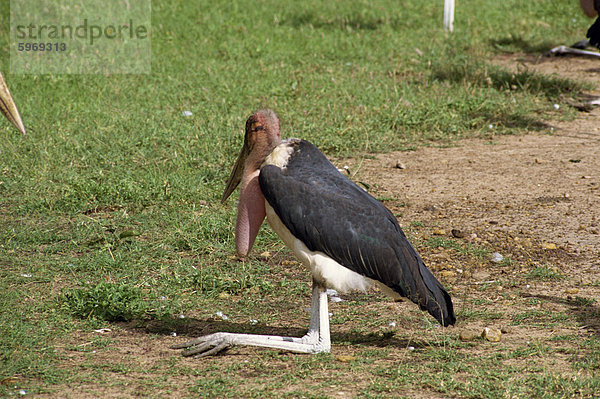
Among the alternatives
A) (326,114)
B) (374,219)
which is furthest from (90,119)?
(374,219)

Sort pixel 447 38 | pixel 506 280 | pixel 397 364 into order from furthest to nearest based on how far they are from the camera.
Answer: pixel 447 38, pixel 506 280, pixel 397 364

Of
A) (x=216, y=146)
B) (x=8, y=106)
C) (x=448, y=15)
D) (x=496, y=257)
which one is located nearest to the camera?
(x=8, y=106)

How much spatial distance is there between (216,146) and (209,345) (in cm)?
291

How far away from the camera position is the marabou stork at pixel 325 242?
3.36 m

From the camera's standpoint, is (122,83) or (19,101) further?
(122,83)

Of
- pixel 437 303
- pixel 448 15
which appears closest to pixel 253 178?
pixel 437 303

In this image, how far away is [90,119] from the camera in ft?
21.9

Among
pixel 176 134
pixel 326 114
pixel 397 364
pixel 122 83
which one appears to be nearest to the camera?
pixel 397 364

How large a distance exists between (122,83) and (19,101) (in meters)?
1.05

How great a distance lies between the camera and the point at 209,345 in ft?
11.1

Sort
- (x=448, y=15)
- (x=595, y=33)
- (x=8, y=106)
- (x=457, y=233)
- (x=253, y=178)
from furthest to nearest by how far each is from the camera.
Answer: (x=448, y=15), (x=595, y=33), (x=457, y=233), (x=8, y=106), (x=253, y=178)

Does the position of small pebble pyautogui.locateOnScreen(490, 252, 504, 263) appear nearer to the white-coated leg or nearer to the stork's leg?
the stork's leg

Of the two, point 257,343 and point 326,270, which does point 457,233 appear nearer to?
point 326,270

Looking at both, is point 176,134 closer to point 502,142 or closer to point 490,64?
point 502,142
